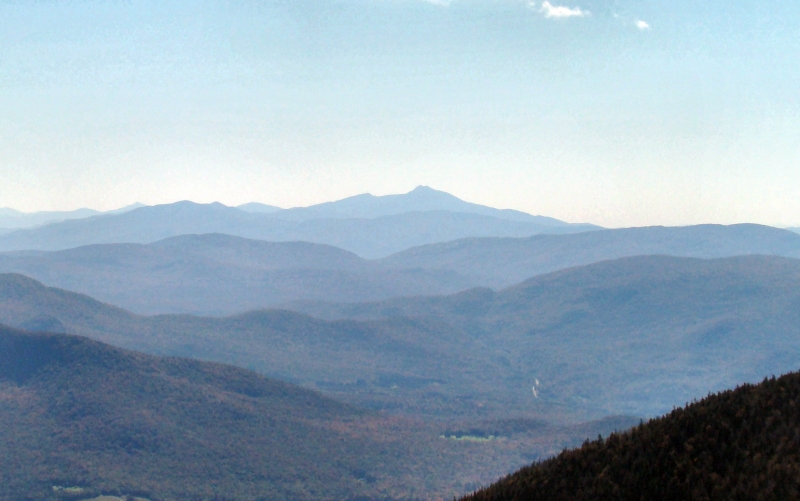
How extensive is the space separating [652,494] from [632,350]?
163085 millimetres

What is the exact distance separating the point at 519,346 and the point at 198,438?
121 meters

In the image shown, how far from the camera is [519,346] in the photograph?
185 metres

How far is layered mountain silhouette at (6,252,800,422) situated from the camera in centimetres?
13550

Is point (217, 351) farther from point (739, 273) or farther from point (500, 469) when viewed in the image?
point (739, 273)

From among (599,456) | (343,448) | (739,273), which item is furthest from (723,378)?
(599,456)

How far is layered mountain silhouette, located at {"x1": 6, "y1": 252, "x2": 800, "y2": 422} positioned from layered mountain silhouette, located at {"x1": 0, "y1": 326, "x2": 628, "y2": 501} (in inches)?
1196

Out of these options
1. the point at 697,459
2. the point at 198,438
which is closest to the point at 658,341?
the point at 198,438

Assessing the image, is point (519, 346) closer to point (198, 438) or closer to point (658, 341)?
point (658, 341)

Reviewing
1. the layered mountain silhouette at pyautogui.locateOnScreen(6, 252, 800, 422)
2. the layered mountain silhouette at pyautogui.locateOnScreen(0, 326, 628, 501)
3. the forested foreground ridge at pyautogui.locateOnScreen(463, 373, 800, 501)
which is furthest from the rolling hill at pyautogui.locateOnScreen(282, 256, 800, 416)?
the forested foreground ridge at pyautogui.locateOnScreen(463, 373, 800, 501)

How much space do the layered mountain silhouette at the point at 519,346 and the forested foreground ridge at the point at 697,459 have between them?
100545 mm

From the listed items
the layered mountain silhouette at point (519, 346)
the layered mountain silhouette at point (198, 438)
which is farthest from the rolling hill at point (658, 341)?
the layered mountain silhouette at point (198, 438)

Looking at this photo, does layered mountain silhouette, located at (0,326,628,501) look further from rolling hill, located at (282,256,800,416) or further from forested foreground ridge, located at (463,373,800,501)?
rolling hill, located at (282,256,800,416)

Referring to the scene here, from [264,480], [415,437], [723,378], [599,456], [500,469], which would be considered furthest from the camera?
[723,378]

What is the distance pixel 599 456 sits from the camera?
17812 millimetres
